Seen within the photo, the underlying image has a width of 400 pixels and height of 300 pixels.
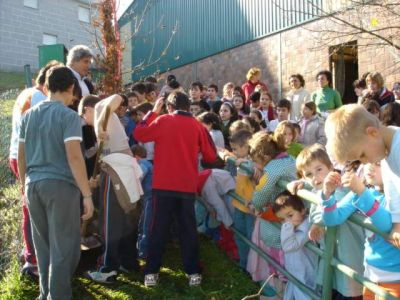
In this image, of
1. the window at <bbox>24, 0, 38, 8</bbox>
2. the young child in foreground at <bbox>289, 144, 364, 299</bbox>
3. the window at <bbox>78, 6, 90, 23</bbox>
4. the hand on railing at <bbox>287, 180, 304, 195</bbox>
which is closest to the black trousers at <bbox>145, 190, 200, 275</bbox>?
the hand on railing at <bbox>287, 180, 304, 195</bbox>

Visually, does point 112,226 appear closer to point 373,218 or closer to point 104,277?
point 104,277

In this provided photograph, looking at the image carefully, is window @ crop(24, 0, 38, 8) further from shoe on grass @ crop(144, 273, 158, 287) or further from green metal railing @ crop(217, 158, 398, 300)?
green metal railing @ crop(217, 158, 398, 300)

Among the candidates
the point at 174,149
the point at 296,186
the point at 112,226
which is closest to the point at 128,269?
the point at 112,226

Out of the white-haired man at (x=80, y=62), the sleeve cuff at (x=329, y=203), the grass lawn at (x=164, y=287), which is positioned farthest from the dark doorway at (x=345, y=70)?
the sleeve cuff at (x=329, y=203)

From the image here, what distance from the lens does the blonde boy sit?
79.0 inches

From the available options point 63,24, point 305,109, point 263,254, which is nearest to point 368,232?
point 263,254

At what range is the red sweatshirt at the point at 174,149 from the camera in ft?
13.5

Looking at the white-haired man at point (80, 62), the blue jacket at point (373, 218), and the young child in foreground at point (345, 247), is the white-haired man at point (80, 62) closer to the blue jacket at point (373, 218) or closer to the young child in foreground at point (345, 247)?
the young child in foreground at point (345, 247)

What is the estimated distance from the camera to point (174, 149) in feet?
13.6

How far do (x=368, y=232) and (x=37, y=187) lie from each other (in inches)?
89.5

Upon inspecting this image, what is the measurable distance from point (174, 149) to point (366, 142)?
233cm

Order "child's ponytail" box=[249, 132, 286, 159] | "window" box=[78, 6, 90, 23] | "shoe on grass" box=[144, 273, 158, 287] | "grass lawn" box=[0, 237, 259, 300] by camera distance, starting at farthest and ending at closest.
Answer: "window" box=[78, 6, 90, 23] → "shoe on grass" box=[144, 273, 158, 287] → "grass lawn" box=[0, 237, 259, 300] → "child's ponytail" box=[249, 132, 286, 159]

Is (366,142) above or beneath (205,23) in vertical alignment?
beneath

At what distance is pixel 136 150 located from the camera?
4859 mm
